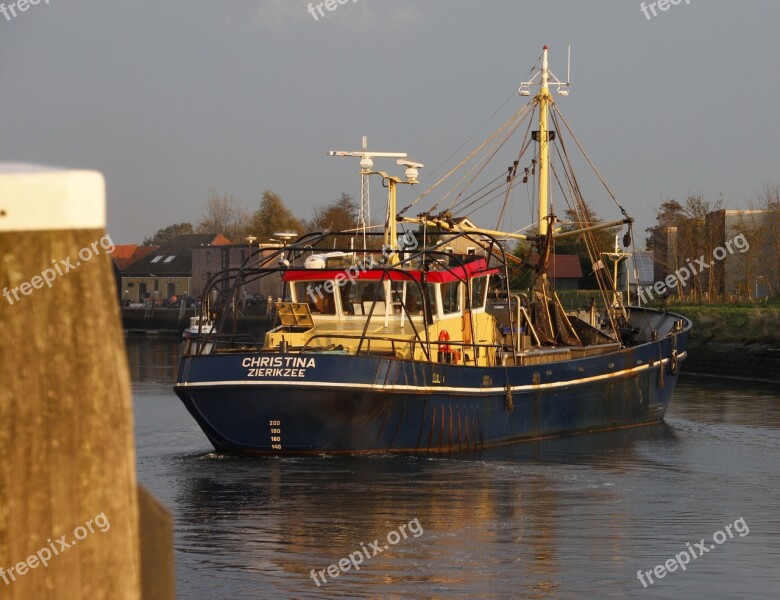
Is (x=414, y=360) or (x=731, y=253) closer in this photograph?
(x=414, y=360)

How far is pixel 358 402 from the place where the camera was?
17.8m

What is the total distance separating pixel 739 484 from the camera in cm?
1784

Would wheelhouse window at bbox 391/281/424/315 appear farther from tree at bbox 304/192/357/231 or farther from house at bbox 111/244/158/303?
house at bbox 111/244/158/303

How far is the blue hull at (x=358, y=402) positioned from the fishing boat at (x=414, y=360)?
23 mm

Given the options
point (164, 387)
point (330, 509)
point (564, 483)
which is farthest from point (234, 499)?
point (164, 387)

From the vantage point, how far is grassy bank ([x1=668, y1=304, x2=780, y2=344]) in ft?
137

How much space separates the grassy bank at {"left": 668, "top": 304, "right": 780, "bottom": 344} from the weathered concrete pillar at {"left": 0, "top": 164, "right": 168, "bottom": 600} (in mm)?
41299

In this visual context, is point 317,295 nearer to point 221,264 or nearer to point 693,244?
point 693,244

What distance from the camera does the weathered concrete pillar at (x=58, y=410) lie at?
155 centimetres

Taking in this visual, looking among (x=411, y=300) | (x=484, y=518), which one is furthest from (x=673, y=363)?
(x=484, y=518)

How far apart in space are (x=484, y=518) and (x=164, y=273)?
300ft

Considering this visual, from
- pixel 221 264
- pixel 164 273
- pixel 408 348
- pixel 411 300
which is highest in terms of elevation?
pixel 221 264

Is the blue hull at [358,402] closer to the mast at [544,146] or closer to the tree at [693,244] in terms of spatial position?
the mast at [544,146]

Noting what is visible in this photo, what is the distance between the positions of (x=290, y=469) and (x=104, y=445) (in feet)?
52.9
